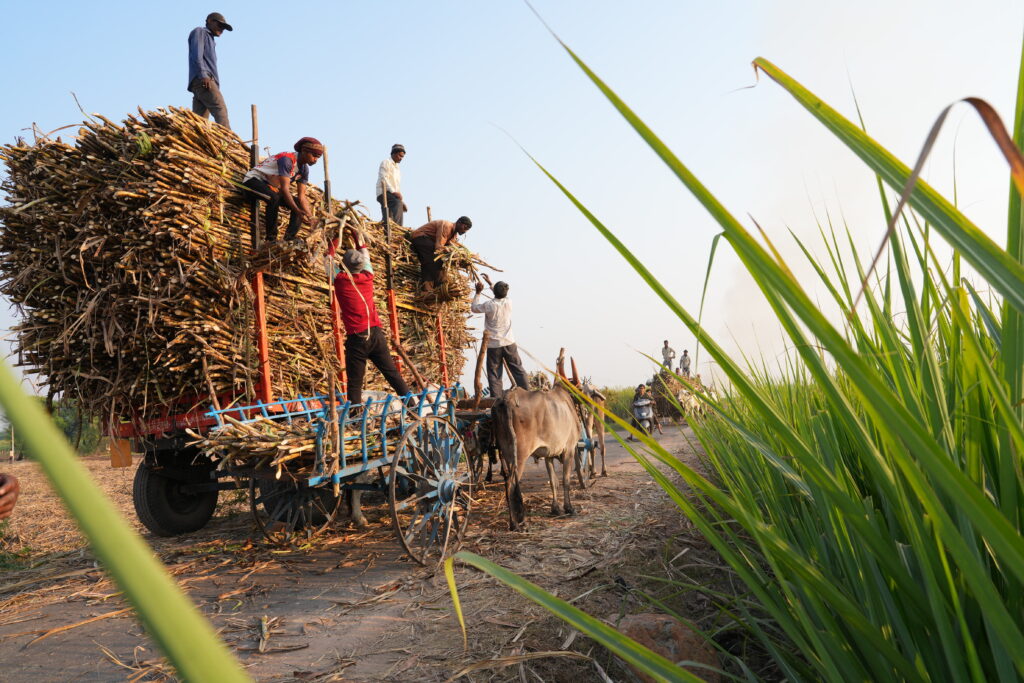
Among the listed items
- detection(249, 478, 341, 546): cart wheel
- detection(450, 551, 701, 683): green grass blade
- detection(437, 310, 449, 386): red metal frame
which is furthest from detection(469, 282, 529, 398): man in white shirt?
detection(450, 551, 701, 683): green grass blade

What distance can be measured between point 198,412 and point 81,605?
68.6 inches

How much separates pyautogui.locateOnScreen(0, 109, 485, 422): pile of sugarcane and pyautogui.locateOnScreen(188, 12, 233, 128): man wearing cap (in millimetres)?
1334

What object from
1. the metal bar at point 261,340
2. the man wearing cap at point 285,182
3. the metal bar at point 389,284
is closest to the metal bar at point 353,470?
the metal bar at point 261,340

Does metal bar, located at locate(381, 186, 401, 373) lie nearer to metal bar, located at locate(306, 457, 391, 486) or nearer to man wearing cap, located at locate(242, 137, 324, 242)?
man wearing cap, located at locate(242, 137, 324, 242)

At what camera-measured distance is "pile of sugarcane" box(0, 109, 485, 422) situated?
5.35 meters

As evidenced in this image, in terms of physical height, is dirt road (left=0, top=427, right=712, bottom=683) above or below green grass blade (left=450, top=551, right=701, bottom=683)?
below

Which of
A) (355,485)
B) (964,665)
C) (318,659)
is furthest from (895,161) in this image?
(355,485)

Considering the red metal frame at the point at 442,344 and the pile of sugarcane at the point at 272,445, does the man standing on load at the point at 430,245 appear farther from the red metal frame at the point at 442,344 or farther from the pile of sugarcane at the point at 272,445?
the pile of sugarcane at the point at 272,445

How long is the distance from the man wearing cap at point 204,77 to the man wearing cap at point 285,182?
1.24m

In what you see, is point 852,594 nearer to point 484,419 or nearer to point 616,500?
point 484,419

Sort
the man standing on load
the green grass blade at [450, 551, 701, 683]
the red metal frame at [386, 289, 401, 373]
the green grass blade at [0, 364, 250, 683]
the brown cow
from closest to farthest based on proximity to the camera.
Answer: the green grass blade at [0, 364, 250, 683] < the green grass blade at [450, 551, 701, 683] < the brown cow < the red metal frame at [386, 289, 401, 373] < the man standing on load

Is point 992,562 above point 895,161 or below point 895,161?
below

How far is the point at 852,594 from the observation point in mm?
1365

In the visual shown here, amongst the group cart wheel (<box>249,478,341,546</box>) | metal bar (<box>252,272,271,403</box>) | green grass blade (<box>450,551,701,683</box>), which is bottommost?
cart wheel (<box>249,478,341,546</box>)
